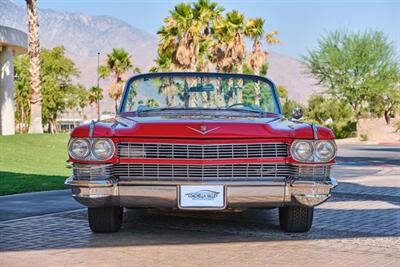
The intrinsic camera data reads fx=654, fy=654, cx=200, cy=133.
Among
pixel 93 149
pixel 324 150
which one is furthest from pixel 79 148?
pixel 324 150

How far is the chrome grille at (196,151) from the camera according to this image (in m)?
5.94

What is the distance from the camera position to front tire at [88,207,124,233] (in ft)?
21.3

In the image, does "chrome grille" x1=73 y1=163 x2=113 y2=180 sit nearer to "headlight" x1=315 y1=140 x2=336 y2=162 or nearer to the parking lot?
the parking lot

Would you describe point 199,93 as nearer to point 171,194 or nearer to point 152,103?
point 152,103

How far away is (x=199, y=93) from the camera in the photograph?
24.6 feet

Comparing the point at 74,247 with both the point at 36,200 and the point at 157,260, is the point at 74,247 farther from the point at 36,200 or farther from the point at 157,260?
the point at 36,200

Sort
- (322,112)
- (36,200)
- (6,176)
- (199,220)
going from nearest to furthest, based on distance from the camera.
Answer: (199,220) → (36,200) → (6,176) → (322,112)

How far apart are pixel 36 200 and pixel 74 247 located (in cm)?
372

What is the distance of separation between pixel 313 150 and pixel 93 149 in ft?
6.61

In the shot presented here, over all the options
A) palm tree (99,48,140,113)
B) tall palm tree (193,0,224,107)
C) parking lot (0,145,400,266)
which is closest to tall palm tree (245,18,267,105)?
tall palm tree (193,0,224,107)

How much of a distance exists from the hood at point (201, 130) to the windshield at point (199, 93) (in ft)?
4.01

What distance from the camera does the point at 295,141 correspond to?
19.6ft

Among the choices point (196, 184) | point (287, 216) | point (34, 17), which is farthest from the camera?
point (34, 17)

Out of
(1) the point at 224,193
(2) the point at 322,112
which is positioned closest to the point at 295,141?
(1) the point at 224,193
